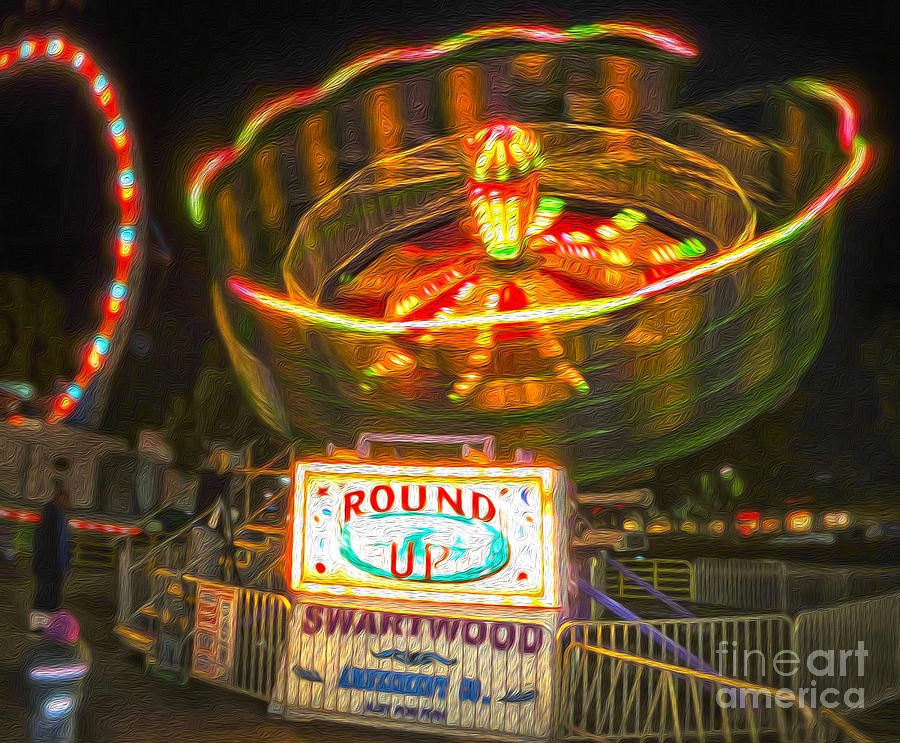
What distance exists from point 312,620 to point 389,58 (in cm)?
329

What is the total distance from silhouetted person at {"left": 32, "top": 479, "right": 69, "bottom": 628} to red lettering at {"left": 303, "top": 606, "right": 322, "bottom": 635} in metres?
1.63

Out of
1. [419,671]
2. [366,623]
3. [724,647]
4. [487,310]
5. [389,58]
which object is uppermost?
[389,58]

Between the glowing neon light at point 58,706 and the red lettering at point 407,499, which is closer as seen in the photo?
the glowing neon light at point 58,706

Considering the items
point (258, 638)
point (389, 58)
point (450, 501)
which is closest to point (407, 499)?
point (450, 501)

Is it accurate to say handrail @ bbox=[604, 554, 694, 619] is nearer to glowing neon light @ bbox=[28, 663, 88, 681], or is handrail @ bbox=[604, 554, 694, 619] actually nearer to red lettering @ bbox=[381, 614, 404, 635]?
red lettering @ bbox=[381, 614, 404, 635]

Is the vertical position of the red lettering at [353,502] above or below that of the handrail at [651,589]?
above

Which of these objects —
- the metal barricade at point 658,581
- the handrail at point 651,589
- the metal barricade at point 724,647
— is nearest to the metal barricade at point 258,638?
the metal barricade at point 724,647

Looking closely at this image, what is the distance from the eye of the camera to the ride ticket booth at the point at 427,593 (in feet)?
13.5

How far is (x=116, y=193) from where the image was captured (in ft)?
17.7

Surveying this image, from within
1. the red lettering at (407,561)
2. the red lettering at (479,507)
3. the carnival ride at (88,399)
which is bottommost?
the red lettering at (407,561)

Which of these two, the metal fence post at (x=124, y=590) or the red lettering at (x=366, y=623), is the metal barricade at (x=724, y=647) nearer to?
the red lettering at (x=366, y=623)

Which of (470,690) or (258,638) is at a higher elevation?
(258,638)

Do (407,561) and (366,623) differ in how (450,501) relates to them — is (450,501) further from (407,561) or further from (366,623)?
(366,623)

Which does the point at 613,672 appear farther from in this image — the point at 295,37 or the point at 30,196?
the point at 30,196
